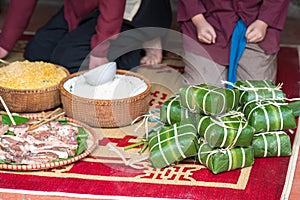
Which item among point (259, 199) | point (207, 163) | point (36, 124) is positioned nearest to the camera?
point (259, 199)

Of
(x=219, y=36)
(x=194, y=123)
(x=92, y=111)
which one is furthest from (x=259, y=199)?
(x=219, y=36)

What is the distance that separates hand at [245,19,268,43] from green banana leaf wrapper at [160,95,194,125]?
48cm

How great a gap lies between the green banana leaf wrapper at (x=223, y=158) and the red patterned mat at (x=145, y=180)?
20 millimetres

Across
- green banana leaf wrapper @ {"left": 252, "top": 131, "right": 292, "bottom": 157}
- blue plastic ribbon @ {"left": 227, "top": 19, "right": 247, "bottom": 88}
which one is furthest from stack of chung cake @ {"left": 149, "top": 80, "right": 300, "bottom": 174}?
blue plastic ribbon @ {"left": 227, "top": 19, "right": 247, "bottom": 88}

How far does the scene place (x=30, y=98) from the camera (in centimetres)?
211

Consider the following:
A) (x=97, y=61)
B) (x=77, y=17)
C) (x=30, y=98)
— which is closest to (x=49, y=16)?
(x=77, y=17)

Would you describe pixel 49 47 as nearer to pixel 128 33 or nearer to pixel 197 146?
pixel 128 33

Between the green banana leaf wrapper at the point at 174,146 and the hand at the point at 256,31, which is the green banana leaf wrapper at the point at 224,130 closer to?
the green banana leaf wrapper at the point at 174,146

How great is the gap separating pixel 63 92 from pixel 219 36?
611 millimetres

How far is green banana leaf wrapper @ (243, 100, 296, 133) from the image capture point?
1.88 metres

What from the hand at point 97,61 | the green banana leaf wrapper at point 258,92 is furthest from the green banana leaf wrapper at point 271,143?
the hand at point 97,61

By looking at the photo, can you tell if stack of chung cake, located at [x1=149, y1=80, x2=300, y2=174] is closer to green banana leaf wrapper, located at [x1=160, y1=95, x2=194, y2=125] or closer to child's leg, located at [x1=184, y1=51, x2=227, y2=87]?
green banana leaf wrapper, located at [x1=160, y1=95, x2=194, y2=125]

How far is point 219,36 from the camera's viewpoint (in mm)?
2311

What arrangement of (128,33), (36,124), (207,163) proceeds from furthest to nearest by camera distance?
(128,33) → (36,124) → (207,163)
